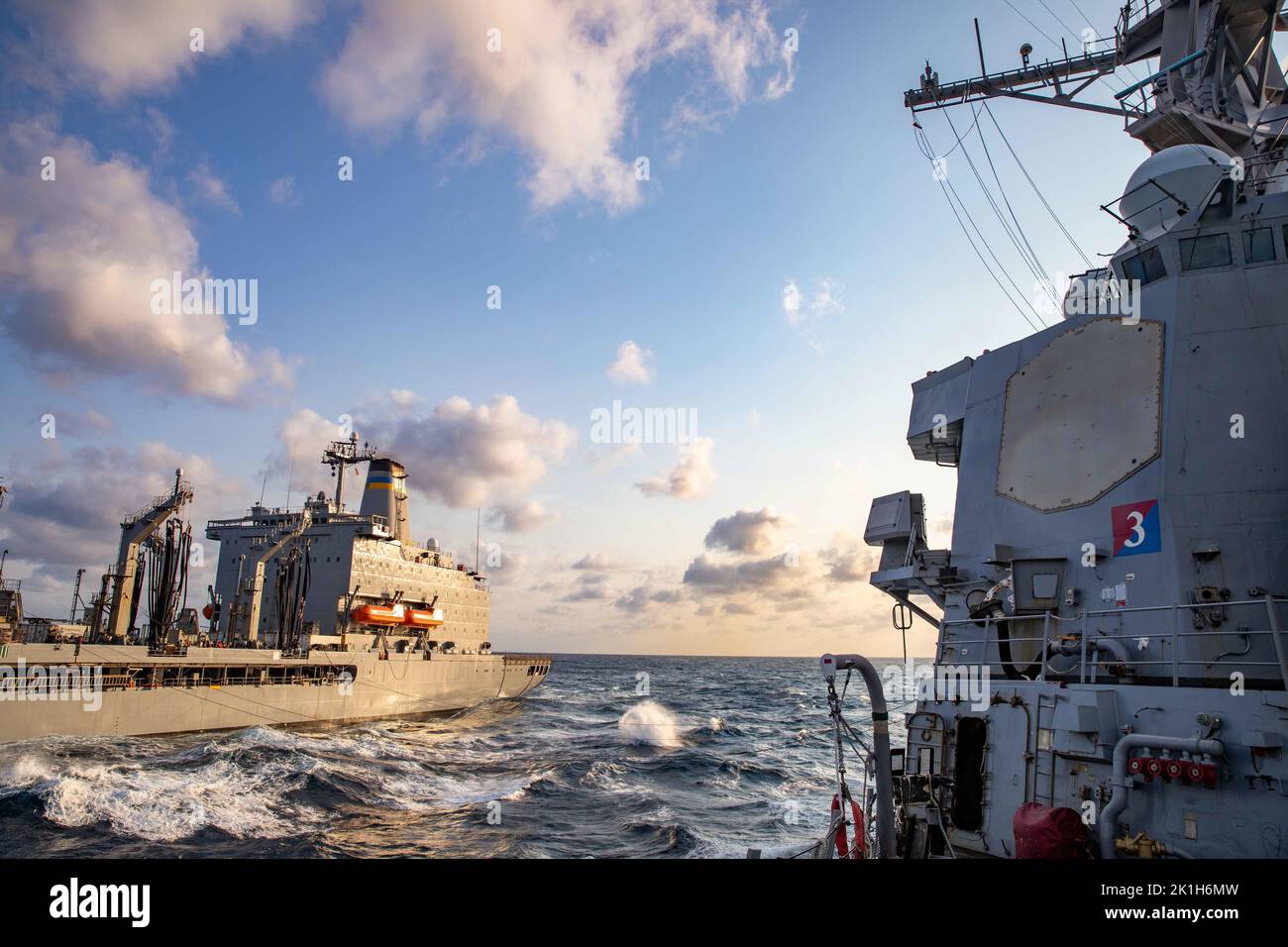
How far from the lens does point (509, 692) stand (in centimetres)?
4881

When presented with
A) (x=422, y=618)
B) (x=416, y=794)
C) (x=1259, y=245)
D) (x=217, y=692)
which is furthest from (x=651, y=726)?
(x=1259, y=245)

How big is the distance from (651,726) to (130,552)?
24.9 metres

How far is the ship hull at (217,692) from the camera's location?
78.0ft

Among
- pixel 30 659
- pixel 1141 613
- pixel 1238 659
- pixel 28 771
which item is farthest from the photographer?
pixel 30 659

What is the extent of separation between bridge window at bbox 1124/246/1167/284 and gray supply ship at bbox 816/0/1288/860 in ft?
0.08

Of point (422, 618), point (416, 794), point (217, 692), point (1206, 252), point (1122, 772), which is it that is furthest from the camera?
point (422, 618)

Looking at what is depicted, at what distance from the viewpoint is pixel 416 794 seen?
1877 centimetres

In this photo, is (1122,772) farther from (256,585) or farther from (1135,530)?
(256,585)

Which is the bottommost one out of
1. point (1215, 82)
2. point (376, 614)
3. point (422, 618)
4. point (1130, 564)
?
point (422, 618)

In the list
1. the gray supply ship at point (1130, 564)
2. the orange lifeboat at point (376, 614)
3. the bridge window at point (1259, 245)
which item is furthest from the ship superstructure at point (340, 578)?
the bridge window at point (1259, 245)

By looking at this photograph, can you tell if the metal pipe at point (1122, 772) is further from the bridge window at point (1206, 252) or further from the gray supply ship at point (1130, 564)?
the bridge window at point (1206, 252)
